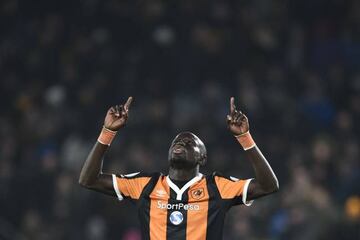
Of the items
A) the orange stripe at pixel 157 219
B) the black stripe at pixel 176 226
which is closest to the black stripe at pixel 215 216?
the black stripe at pixel 176 226

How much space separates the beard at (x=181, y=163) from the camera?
5.07 m

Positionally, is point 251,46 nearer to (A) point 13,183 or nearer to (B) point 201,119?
(B) point 201,119

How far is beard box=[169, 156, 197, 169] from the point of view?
5.07 metres

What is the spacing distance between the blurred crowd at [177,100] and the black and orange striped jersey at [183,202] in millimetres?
3944

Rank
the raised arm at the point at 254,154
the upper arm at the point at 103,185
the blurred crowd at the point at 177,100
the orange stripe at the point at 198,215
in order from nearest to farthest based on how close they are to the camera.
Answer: the raised arm at the point at 254,154 → the orange stripe at the point at 198,215 → the upper arm at the point at 103,185 → the blurred crowd at the point at 177,100

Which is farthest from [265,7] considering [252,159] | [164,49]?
[252,159]

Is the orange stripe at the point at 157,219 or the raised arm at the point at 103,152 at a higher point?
the raised arm at the point at 103,152

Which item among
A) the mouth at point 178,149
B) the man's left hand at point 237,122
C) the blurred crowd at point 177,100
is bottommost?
the blurred crowd at point 177,100

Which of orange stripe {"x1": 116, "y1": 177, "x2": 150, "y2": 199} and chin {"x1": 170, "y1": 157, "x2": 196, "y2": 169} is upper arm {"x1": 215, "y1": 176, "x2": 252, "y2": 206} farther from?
orange stripe {"x1": 116, "y1": 177, "x2": 150, "y2": 199}

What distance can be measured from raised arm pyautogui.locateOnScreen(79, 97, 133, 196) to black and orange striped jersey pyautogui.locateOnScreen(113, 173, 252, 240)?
7cm

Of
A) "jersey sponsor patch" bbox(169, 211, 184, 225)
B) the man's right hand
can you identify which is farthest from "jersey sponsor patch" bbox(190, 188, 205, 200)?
the man's right hand

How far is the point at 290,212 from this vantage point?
30.2ft

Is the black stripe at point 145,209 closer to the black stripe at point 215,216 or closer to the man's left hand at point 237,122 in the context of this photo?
the black stripe at point 215,216

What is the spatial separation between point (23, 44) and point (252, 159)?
864 centimetres
